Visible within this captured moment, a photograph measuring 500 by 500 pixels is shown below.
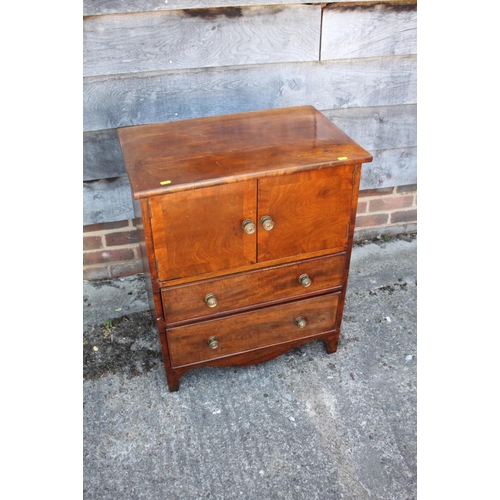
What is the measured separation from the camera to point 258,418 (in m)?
2.01

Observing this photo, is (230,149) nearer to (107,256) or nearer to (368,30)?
(368,30)

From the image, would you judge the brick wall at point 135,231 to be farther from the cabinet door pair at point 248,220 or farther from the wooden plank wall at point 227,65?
the cabinet door pair at point 248,220

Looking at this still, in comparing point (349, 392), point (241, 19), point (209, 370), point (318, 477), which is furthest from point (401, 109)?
point (318, 477)

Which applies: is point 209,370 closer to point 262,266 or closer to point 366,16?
point 262,266

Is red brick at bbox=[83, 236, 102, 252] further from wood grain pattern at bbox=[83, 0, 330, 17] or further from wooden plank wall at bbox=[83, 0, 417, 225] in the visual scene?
wood grain pattern at bbox=[83, 0, 330, 17]

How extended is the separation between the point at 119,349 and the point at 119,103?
3.63 feet

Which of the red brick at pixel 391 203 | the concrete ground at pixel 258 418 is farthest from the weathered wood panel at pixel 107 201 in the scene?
the red brick at pixel 391 203

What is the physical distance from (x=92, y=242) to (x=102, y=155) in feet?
1.63

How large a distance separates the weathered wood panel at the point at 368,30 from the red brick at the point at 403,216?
942 mm

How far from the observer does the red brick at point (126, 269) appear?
2.67 metres

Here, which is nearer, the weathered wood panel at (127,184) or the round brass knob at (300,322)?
the round brass knob at (300,322)

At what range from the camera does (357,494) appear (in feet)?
5.76

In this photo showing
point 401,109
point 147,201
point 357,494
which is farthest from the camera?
point 401,109

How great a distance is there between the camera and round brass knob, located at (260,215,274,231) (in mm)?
1719
